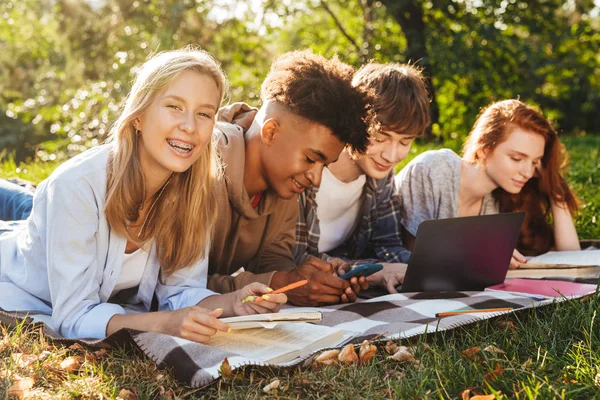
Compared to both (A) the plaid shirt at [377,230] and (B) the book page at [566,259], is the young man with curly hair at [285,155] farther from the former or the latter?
(B) the book page at [566,259]

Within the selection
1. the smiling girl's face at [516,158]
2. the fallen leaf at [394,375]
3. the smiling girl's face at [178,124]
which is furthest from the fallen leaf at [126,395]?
the smiling girl's face at [516,158]

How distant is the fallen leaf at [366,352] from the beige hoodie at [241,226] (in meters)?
0.83

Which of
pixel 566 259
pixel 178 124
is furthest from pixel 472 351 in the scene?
pixel 566 259

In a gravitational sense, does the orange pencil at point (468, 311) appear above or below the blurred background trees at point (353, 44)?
below

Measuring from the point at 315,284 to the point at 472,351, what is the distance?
82 cm

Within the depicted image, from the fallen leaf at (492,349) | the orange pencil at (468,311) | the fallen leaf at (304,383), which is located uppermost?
the fallen leaf at (492,349)

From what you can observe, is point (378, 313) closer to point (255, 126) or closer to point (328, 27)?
point (255, 126)

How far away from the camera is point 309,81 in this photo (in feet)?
9.27

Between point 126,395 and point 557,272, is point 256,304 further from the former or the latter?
point 557,272

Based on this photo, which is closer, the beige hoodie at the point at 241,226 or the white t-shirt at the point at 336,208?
the beige hoodie at the point at 241,226

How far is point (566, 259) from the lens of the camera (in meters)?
3.82

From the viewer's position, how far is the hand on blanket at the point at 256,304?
240 centimetres

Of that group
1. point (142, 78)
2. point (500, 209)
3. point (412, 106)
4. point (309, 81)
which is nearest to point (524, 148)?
point (500, 209)

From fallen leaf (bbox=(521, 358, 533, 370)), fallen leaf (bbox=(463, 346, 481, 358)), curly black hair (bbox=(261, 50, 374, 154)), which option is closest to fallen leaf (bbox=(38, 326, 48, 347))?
curly black hair (bbox=(261, 50, 374, 154))
